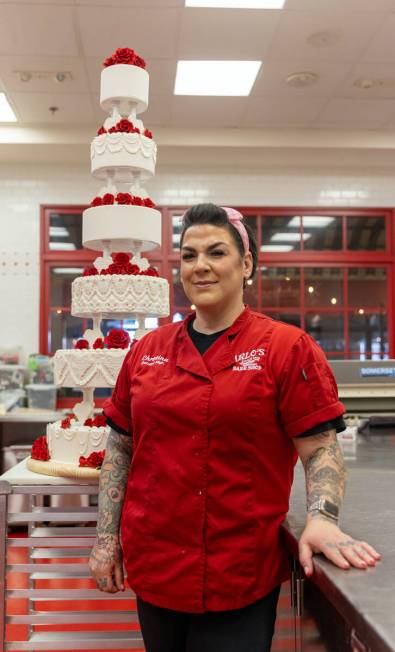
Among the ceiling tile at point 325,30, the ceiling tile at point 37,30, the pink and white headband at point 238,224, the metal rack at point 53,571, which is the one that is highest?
the ceiling tile at point 325,30

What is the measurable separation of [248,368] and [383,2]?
3479 mm

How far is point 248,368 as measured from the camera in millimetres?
1540

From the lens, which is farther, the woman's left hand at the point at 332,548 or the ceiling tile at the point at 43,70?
the ceiling tile at the point at 43,70

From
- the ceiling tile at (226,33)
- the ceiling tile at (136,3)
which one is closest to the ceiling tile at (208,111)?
the ceiling tile at (226,33)

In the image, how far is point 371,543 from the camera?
149 cm

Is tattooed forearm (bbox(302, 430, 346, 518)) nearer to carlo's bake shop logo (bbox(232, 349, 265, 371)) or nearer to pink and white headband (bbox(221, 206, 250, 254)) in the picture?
carlo's bake shop logo (bbox(232, 349, 265, 371))

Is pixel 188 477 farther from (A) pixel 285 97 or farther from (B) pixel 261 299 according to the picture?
(B) pixel 261 299


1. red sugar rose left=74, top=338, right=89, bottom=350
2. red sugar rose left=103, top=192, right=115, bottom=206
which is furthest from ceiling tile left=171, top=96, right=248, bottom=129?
red sugar rose left=74, top=338, right=89, bottom=350

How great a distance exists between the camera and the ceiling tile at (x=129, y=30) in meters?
4.21

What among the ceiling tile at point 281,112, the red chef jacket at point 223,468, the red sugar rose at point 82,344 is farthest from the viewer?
the ceiling tile at point 281,112

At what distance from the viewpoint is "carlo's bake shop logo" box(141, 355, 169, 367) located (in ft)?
5.47

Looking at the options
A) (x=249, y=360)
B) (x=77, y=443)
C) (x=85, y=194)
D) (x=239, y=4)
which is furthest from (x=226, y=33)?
(x=249, y=360)

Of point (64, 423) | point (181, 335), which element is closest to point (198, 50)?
point (64, 423)

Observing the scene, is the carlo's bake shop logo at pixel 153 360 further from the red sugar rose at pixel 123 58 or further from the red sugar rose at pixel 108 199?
the red sugar rose at pixel 123 58
